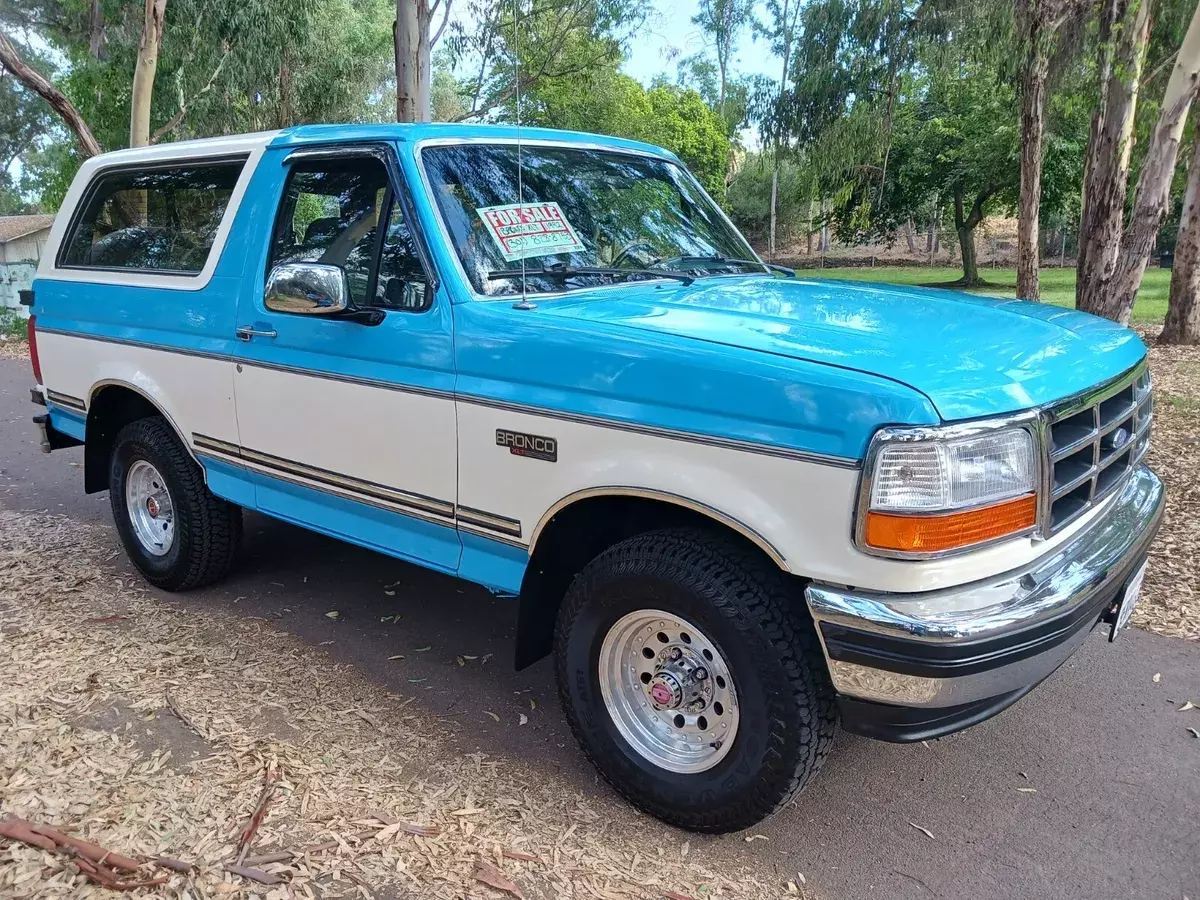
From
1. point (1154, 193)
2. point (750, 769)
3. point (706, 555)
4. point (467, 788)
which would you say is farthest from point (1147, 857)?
point (1154, 193)

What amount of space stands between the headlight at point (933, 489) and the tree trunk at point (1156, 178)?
7.58 m

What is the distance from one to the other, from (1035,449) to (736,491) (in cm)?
79

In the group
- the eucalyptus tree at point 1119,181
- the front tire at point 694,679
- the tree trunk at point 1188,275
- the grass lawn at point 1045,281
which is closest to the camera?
the front tire at point 694,679

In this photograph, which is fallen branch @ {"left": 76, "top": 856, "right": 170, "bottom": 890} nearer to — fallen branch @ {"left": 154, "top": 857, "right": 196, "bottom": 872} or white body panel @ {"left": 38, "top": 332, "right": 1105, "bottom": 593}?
fallen branch @ {"left": 154, "top": 857, "right": 196, "bottom": 872}

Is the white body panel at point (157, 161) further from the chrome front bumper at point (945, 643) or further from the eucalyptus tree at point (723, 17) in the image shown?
the eucalyptus tree at point (723, 17)

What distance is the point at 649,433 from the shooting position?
2668 millimetres

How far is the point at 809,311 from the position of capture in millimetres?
3045

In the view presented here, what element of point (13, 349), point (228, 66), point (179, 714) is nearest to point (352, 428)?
point (179, 714)

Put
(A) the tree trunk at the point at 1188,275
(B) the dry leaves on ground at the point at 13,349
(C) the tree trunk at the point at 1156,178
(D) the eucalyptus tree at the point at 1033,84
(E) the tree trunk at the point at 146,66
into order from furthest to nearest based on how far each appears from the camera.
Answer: (B) the dry leaves on ground at the point at 13,349
(E) the tree trunk at the point at 146,66
(A) the tree trunk at the point at 1188,275
(D) the eucalyptus tree at the point at 1033,84
(C) the tree trunk at the point at 1156,178

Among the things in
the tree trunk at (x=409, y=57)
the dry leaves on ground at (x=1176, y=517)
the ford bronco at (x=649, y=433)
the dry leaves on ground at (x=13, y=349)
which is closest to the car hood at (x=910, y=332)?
the ford bronco at (x=649, y=433)

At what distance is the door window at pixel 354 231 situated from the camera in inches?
133

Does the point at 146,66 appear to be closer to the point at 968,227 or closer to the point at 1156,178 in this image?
the point at 1156,178

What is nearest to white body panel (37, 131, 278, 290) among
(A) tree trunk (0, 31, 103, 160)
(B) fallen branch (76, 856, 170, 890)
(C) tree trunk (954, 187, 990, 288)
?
(B) fallen branch (76, 856, 170, 890)

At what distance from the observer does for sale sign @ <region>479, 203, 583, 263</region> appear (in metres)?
3.35
